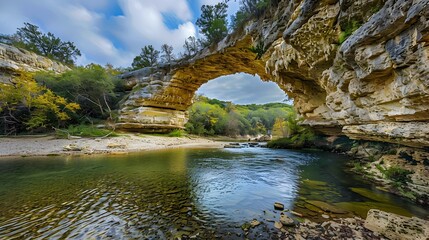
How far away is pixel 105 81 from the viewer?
889 inches

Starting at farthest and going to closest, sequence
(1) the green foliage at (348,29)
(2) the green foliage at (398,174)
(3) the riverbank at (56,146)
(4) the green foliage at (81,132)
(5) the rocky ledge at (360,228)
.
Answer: (4) the green foliage at (81,132), (3) the riverbank at (56,146), (1) the green foliage at (348,29), (2) the green foliage at (398,174), (5) the rocky ledge at (360,228)

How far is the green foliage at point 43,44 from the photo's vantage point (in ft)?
83.0

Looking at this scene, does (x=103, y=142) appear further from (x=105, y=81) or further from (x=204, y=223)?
(x=204, y=223)

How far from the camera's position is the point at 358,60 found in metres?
5.39

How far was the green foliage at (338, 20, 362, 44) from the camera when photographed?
6.04 m

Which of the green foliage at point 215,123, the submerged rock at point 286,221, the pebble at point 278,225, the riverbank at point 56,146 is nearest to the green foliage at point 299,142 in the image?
the green foliage at point 215,123

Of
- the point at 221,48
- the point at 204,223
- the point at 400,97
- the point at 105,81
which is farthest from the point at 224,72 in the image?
the point at 204,223

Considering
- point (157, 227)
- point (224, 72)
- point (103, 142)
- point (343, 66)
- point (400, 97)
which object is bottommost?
point (157, 227)

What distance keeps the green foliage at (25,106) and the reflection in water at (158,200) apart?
509 inches

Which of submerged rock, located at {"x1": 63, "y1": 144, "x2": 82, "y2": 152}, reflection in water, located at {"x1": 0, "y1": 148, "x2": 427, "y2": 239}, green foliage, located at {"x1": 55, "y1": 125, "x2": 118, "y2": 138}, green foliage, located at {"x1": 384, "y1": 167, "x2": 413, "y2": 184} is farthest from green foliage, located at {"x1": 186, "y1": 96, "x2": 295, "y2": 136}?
reflection in water, located at {"x1": 0, "y1": 148, "x2": 427, "y2": 239}

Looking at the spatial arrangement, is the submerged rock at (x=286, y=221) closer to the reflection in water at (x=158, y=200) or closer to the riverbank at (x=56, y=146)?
the reflection in water at (x=158, y=200)

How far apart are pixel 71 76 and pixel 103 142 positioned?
11.5 metres

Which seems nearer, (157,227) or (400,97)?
(157,227)

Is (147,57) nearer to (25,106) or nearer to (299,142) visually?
(25,106)
